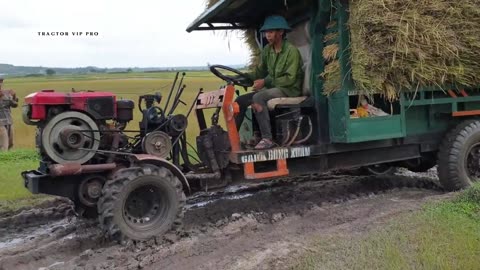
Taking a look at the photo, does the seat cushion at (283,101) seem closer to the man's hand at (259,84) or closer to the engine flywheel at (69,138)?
the man's hand at (259,84)

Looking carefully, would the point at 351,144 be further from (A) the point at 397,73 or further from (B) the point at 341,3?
(B) the point at 341,3

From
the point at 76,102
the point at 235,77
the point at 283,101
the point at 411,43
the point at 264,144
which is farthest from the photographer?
the point at 235,77

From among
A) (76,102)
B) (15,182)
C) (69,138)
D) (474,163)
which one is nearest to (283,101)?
(76,102)

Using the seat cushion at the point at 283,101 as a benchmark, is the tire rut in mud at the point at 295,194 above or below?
below

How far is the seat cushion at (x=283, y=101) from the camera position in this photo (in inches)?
250

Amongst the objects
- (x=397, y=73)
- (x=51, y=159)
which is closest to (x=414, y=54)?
(x=397, y=73)

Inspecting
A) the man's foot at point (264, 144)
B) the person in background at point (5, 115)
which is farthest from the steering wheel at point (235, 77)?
the person in background at point (5, 115)

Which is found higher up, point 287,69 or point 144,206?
point 287,69

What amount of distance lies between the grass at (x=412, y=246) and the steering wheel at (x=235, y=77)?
256cm

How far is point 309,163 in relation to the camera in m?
6.57

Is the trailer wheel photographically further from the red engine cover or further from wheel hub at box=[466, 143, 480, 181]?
the red engine cover

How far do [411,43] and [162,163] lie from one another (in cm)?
299

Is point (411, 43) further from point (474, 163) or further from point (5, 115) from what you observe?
point (5, 115)

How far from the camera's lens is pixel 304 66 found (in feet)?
22.2
